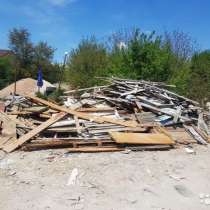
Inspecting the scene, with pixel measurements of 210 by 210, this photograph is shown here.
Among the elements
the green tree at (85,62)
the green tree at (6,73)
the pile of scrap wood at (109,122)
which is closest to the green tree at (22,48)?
the green tree at (6,73)

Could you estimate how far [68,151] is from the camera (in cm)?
852

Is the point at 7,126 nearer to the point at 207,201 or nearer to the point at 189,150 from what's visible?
the point at 189,150

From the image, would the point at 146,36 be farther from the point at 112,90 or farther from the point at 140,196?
the point at 140,196

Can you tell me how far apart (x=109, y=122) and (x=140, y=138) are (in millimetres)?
1044

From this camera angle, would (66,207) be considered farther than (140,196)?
No

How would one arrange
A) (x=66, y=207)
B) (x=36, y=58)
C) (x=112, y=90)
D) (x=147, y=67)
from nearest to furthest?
1. (x=66, y=207)
2. (x=112, y=90)
3. (x=147, y=67)
4. (x=36, y=58)

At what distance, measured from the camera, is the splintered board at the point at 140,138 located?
892 centimetres

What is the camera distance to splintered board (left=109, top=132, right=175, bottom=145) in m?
8.92

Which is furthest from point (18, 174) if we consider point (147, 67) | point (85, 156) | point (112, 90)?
point (147, 67)

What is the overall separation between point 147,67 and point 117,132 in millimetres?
9301

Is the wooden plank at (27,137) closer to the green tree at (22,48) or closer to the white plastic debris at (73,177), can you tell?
the white plastic debris at (73,177)

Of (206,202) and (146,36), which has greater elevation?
(146,36)

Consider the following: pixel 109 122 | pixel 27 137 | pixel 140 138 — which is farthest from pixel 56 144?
pixel 140 138

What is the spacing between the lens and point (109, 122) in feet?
32.3
